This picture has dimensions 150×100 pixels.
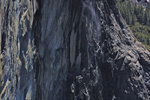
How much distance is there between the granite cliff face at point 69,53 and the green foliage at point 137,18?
106 meters

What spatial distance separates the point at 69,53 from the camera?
81.1ft

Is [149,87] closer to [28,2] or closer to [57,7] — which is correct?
[57,7]

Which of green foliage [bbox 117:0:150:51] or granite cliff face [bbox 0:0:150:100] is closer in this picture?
granite cliff face [bbox 0:0:150:100]

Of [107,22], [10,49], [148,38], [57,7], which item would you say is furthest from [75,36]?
[148,38]

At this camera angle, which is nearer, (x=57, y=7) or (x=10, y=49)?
(x=10, y=49)

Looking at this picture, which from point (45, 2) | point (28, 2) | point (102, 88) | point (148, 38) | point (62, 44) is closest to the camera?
point (28, 2)

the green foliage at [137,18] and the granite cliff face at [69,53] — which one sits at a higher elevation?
the green foliage at [137,18]

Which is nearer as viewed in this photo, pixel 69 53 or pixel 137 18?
pixel 69 53

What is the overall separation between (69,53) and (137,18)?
457 ft

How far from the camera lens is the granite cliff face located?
18906 mm

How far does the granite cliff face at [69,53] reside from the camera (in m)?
18.9

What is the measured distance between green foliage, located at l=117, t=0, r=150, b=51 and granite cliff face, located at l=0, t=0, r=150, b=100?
347ft

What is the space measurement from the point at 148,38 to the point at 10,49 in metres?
118

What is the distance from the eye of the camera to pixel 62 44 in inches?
948
